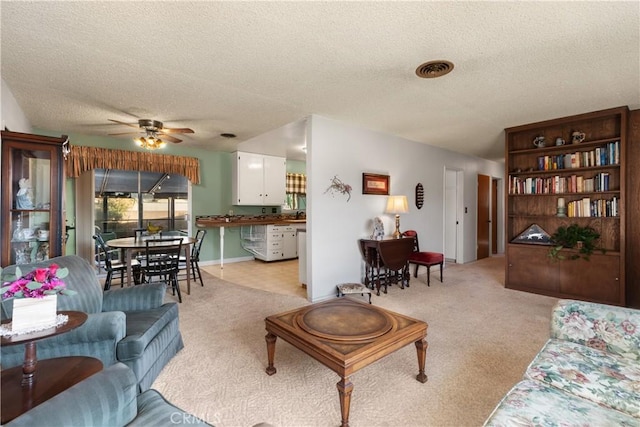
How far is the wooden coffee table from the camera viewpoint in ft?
5.04

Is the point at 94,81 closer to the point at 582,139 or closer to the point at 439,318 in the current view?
the point at 439,318

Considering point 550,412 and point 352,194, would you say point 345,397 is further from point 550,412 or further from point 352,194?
point 352,194

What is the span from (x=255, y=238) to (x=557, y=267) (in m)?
5.11

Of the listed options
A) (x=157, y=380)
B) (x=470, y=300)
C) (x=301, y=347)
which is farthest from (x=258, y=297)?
(x=470, y=300)

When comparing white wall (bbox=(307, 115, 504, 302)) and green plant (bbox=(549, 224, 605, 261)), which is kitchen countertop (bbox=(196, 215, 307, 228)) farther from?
green plant (bbox=(549, 224, 605, 261))

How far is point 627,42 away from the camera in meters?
2.06

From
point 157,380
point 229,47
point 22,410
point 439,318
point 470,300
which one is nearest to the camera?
point 22,410

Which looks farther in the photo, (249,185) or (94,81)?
(249,185)

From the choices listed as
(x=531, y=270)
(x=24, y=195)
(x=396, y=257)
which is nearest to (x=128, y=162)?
(x=24, y=195)

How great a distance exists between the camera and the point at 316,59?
2.29m

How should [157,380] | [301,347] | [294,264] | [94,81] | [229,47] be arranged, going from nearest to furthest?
1. [301,347]
2. [157,380]
3. [229,47]
4. [94,81]
5. [294,264]

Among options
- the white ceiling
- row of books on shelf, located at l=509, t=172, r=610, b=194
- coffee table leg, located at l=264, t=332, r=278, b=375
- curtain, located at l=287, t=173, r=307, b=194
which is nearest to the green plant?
row of books on shelf, located at l=509, t=172, r=610, b=194

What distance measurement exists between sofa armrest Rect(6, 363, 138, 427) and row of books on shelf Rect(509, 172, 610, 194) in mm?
4864

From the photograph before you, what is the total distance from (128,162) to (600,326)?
595cm
